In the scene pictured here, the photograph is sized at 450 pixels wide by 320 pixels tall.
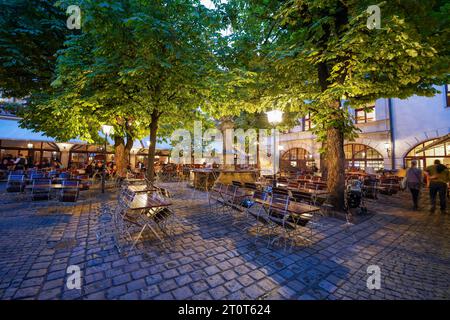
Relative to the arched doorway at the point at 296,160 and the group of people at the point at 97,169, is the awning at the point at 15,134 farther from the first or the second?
the arched doorway at the point at 296,160

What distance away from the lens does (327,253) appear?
3.90 metres

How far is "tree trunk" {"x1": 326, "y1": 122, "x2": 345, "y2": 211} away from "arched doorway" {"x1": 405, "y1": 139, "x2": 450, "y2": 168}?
11.8m

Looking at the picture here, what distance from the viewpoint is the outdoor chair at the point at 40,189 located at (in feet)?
23.3

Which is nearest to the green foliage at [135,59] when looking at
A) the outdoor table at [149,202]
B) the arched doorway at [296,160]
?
the outdoor table at [149,202]

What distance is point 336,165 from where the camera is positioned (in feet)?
22.1

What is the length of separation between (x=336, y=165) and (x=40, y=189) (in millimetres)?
10781

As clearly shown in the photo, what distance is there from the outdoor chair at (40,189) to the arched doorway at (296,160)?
70.8 ft

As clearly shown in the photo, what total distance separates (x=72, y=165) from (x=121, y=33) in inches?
698

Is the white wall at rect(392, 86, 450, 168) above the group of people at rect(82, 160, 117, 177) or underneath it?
above

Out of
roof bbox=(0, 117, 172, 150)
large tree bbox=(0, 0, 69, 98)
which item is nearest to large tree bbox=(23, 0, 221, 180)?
large tree bbox=(0, 0, 69, 98)

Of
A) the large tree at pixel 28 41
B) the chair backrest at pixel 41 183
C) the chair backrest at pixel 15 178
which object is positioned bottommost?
the chair backrest at pixel 41 183

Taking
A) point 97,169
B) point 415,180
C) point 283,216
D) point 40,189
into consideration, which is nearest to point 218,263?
point 283,216

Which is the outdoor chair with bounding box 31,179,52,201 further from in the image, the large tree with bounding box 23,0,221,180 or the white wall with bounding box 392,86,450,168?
the white wall with bounding box 392,86,450,168

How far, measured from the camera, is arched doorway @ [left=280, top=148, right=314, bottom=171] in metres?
22.5
